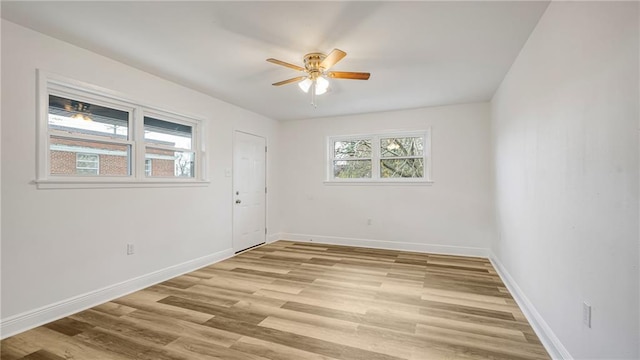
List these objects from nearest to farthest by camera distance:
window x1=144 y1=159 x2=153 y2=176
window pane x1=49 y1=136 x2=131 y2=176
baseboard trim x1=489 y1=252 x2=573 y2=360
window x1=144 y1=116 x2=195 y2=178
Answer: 1. baseboard trim x1=489 y1=252 x2=573 y2=360
2. window pane x1=49 y1=136 x2=131 y2=176
3. window x1=144 y1=159 x2=153 y2=176
4. window x1=144 y1=116 x2=195 y2=178

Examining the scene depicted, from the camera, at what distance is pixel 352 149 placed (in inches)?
215

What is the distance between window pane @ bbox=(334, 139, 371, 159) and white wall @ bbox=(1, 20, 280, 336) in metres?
2.54

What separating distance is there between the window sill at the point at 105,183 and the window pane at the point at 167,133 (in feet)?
1.62

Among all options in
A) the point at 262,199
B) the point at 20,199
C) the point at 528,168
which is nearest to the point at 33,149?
the point at 20,199

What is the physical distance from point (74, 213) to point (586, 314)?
3945 millimetres

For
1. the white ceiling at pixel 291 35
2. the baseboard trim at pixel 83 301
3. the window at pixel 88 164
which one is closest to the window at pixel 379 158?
the white ceiling at pixel 291 35

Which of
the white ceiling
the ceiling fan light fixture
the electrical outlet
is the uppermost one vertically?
the white ceiling

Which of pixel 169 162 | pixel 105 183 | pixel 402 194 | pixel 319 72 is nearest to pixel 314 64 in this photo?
pixel 319 72

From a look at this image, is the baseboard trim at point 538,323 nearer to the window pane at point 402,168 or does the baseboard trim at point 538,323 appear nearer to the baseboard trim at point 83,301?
the window pane at point 402,168

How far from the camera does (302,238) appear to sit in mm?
5703

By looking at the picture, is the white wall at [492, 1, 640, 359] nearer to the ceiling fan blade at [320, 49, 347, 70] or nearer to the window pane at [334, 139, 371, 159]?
the ceiling fan blade at [320, 49, 347, 70]

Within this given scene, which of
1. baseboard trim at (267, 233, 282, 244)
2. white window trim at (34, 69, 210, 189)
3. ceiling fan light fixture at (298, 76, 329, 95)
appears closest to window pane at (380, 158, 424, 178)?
baseboard trim at (267, 233, 282, 244)

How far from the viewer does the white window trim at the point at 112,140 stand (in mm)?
2420

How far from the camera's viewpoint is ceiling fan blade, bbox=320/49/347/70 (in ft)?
7.66
